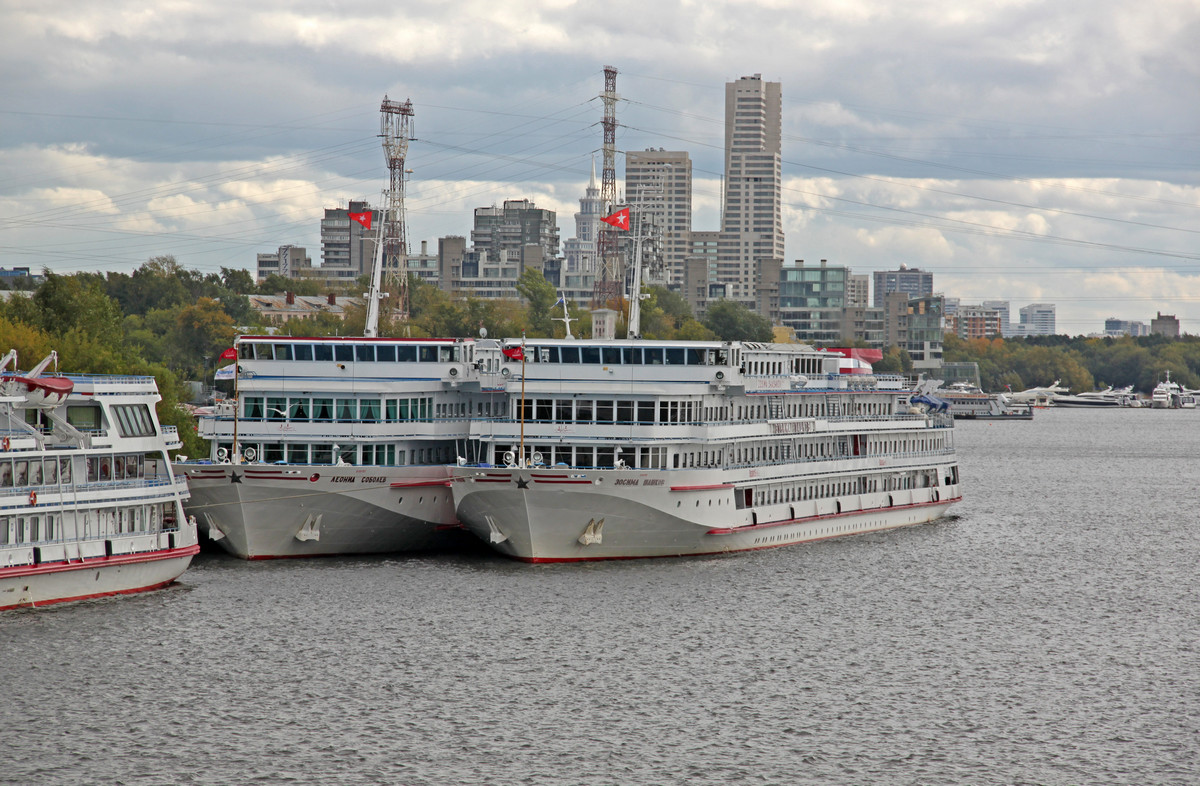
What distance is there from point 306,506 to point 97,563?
12.0m

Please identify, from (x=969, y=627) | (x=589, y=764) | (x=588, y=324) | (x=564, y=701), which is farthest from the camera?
(x=588, y=324)

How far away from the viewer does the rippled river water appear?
1373 inches

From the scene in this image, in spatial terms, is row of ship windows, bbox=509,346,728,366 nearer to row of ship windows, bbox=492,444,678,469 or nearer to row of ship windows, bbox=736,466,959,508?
row of ship windows, bbox=492,444,678,469

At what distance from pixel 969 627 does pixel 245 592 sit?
26.1 metres

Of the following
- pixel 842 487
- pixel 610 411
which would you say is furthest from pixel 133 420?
pixel 842 487

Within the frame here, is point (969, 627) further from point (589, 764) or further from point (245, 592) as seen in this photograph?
point (245, 592)

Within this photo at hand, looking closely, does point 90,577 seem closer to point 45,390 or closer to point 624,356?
point 45,390

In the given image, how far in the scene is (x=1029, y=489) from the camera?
349 feet

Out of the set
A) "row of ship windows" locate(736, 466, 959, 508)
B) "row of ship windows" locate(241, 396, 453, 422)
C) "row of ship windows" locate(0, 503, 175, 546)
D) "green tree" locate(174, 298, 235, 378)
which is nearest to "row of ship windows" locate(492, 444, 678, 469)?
"row of ship windows" locate(736, 466, 959, 508)

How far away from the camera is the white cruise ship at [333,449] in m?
58.5

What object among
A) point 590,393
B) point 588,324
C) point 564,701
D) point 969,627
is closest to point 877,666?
point 969,627

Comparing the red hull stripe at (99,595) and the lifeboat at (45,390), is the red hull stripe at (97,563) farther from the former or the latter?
the lifeboat at (45,390)

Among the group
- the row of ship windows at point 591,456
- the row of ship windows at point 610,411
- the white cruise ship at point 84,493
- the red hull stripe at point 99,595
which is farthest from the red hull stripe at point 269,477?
the row of ship windows at point 610,411

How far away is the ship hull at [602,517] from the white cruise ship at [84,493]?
471 inches
